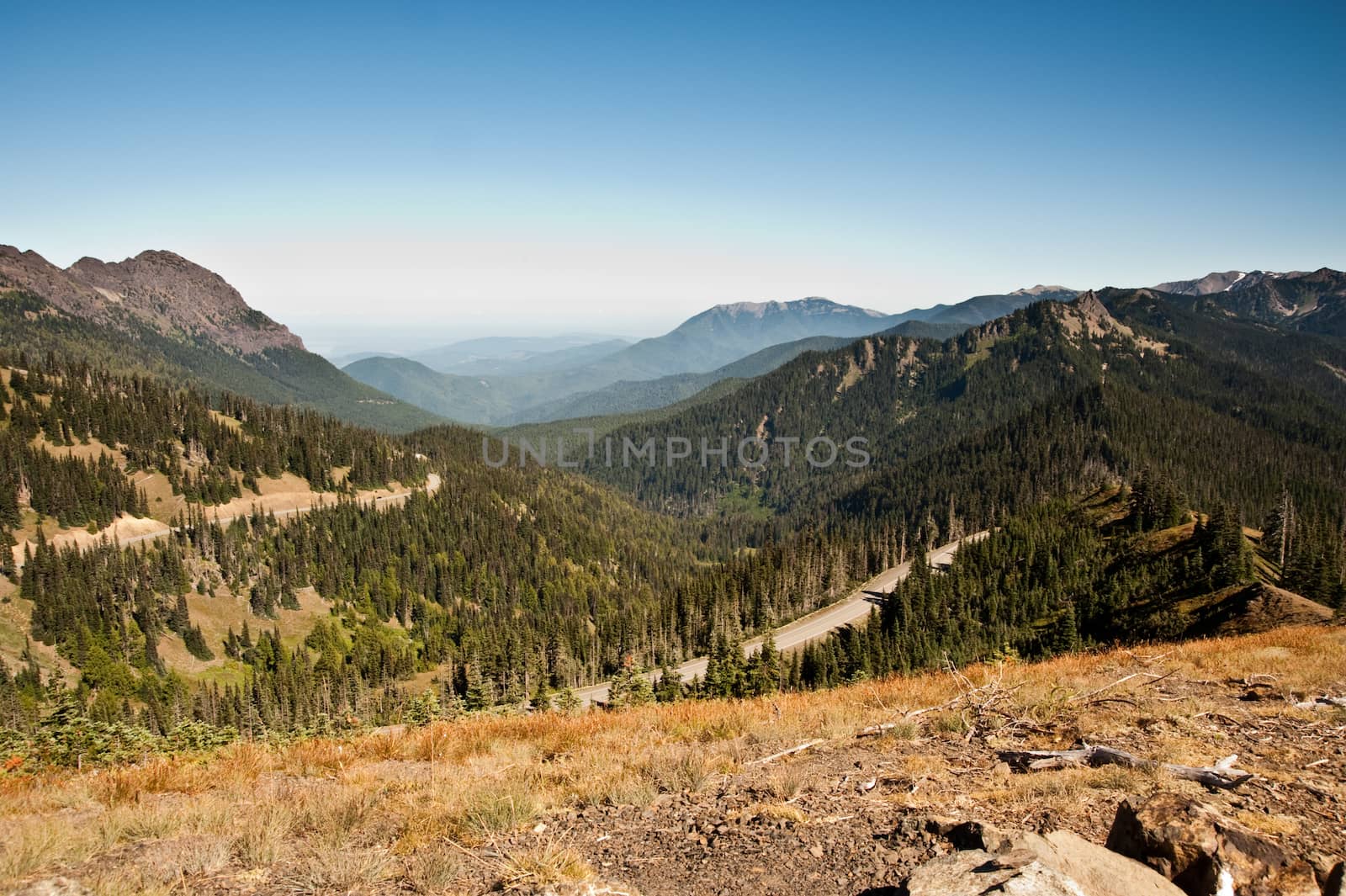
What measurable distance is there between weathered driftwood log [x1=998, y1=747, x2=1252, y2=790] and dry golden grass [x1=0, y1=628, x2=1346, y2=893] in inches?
23.8

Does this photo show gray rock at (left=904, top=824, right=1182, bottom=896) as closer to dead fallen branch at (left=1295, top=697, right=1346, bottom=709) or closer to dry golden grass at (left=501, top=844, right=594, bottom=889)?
dry golden grass at (left=501, top=844, right=594, bottom=889)

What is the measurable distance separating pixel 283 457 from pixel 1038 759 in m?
189

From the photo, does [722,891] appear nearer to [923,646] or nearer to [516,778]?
[516,778]

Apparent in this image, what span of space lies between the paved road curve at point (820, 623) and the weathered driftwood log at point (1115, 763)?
77598 mm

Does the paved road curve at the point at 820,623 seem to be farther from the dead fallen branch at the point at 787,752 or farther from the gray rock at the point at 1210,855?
the gray rock at the point at 1210,855

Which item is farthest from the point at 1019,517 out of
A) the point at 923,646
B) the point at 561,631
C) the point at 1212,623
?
the point at 561,631

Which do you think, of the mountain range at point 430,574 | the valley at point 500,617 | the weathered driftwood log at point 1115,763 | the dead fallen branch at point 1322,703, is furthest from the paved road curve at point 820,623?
the weathered driftwood log at point 1115,763

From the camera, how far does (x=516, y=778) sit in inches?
401

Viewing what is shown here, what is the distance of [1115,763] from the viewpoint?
31.4 feet

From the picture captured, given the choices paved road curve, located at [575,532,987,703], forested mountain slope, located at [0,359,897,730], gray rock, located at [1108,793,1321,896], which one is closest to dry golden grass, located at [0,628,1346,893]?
gray rock, located at [1108,793,1321,896]

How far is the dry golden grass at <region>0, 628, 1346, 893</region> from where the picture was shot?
716cm

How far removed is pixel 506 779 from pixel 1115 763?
9.92 meters

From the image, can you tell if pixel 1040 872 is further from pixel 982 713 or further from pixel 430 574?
pixel 430 574

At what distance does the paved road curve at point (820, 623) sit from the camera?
93.8 metres
